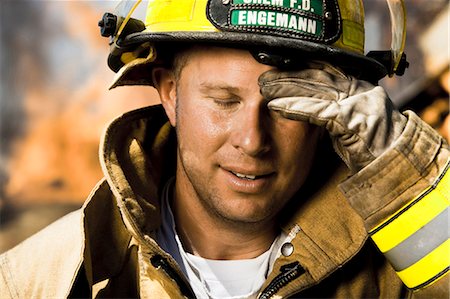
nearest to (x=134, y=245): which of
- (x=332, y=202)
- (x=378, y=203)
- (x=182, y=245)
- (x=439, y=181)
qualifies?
(x=182, y=245)

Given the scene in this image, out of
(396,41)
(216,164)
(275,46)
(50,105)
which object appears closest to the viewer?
(275,46)

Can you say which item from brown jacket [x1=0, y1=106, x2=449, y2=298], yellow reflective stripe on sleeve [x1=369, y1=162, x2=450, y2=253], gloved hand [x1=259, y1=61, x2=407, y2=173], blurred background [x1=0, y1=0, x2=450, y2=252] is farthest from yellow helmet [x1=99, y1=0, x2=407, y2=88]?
blurred background [x1=0, y1=0, x2=450, y2=252]

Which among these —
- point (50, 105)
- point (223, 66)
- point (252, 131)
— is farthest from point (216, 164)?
point (50, 105)

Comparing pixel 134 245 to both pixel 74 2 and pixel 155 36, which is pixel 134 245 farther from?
pixel 74 2

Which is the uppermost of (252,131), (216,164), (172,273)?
(252,131)

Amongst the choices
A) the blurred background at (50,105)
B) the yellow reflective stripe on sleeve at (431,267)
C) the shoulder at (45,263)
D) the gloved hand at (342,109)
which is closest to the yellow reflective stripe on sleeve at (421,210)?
the yellow reflective stripe on sleeve at (431,267)

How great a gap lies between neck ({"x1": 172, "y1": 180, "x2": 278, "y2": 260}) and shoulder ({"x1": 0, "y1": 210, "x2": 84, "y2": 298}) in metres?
0.47

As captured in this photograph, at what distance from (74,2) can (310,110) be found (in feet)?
21.3

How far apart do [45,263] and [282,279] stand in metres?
1.06

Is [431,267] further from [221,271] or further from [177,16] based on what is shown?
[177,16]

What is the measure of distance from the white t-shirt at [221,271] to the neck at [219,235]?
0.04 m

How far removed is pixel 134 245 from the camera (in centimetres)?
326

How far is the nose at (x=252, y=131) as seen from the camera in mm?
2904

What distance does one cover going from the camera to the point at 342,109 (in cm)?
272
